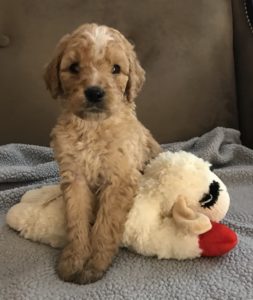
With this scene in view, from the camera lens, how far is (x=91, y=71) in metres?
1.57

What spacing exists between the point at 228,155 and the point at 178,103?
1.20 ft

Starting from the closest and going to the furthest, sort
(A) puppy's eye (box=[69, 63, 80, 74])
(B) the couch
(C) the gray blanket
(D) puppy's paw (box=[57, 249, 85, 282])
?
(C) the gray blanket, (D) puppy's paw (box=[57, 249, 85, 282]), (A) puppy's eye (box=[69, 63, 80, 74]), (B) the couch

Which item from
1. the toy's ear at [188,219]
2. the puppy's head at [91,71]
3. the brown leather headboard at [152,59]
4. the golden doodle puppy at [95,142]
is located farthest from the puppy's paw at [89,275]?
the brown leather headboard at [152,59]

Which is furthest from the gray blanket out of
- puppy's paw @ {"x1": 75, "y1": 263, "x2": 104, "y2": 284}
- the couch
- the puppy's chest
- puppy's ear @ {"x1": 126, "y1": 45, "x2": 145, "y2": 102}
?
puppy's ear @ {"x1": 126, "y1": 45, "x2": 145, "y2": 102}

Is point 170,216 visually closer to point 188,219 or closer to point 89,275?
point 188,219

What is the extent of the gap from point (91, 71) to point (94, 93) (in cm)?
8

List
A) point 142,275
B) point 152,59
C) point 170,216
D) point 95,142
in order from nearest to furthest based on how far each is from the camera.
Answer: point 142,275 → point 170,216 → point 95,142 → point 152,59

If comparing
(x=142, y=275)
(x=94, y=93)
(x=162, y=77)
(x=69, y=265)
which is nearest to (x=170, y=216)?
(x=142, y=275)

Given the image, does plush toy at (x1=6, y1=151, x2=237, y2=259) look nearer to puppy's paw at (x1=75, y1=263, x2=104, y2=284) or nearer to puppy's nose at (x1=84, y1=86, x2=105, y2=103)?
puppy's paw at (x1=75, y1=263, x2=104, y2=284)

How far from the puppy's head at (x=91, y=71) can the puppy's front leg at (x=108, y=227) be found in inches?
9.9

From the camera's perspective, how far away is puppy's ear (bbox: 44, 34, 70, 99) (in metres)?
1.64

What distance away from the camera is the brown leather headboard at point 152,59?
2363mm

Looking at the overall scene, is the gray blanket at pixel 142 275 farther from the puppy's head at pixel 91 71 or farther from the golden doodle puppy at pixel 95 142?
the puppy's head at pixel 91 71

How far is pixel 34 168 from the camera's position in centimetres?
217
